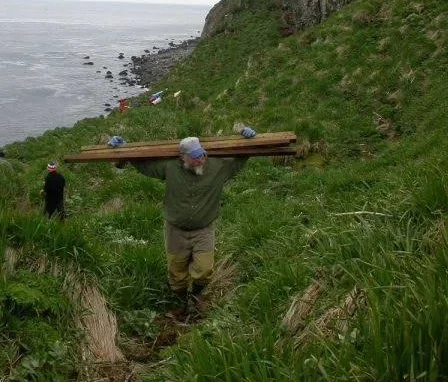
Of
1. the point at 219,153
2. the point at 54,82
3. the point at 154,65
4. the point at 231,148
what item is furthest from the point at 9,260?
the point at 154,65

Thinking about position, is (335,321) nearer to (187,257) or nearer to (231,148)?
(187,257)

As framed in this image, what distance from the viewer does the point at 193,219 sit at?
648 cm

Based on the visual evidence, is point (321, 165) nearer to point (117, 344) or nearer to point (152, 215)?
point (152, 215)

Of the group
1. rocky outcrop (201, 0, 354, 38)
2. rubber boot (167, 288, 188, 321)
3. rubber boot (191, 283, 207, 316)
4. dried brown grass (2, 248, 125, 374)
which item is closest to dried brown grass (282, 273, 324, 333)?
dried brown grass (2, 248, 125, 374)

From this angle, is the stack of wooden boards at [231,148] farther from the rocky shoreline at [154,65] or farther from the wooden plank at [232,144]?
the rocky shoreline at [154,65]

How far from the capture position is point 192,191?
6453 millimetres

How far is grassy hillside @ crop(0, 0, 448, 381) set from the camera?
10.3 feet

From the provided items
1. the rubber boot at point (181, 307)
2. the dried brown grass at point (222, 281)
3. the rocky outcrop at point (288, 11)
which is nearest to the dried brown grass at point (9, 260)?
the rubber boot at point (181, 307)

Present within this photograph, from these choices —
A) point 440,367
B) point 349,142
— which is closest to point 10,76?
point 349,142

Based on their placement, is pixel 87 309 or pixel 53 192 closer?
pixel 87 309

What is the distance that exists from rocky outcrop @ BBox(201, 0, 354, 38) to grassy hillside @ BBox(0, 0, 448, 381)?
12.4 metres

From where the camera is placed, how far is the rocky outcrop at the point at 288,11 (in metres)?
27.4

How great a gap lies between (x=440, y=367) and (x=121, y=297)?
388 cm

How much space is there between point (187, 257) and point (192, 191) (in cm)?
85
